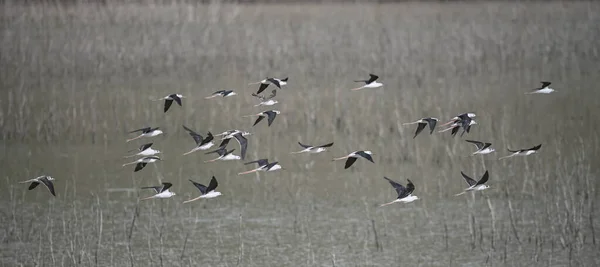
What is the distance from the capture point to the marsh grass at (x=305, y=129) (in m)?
9.07

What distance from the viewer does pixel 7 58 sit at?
1648 cm

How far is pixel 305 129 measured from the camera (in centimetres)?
1313

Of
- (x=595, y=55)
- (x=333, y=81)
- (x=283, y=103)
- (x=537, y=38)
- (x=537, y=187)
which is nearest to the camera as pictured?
(x=537, y=187)

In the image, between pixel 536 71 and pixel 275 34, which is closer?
pixel 536 71

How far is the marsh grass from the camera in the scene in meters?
9.07

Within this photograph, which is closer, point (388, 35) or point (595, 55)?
point (595, 55)

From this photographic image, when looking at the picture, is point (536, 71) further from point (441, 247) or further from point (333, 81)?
point (441, 247)

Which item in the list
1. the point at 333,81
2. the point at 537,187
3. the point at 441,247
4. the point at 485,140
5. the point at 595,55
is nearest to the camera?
the point at 441,247

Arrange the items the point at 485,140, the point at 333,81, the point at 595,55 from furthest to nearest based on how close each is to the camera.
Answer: the point at 595,55, the point at 333,81, the point at 485,140

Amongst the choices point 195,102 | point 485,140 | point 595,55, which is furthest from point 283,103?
point 595,55

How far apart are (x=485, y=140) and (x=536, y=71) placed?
455 centimetres

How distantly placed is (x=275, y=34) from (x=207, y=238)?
10515mm

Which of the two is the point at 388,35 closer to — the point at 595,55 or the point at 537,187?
the point at 595,55

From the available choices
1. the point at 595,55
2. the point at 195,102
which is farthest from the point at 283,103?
the point at 595,55
